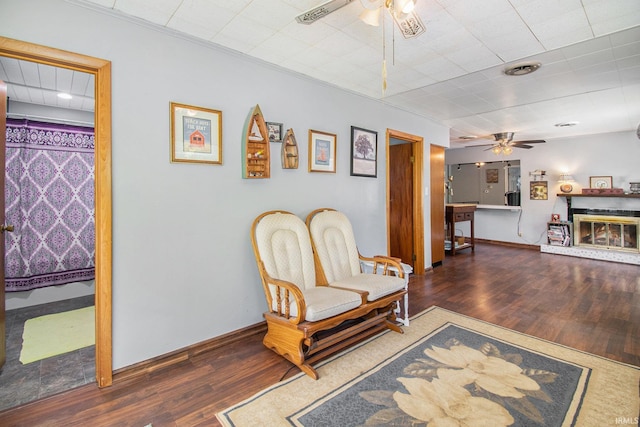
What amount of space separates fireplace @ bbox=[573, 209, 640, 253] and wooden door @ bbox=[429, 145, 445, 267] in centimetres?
343

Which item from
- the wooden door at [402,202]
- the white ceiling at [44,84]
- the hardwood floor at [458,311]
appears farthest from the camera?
the wooden door at [402,202]

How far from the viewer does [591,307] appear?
3.46m

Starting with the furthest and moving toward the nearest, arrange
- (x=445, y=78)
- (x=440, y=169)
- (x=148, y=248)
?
(x=440, y=169), (x=445, y=78), (x=148, y=248)

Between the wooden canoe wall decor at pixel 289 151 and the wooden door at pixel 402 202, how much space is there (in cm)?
254

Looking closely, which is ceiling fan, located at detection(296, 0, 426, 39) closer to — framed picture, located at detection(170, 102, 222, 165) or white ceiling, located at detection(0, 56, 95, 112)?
framed picture, located at detection(170, 102, 222, 165)

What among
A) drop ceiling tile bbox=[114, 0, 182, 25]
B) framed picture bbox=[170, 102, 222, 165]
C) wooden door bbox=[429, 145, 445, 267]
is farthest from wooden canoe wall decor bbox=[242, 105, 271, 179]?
wooden door bbox=[429, 145, 445, 267]

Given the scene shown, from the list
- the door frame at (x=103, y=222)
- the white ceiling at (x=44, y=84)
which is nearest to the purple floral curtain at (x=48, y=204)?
the white ceiling at (x=44, y=84)

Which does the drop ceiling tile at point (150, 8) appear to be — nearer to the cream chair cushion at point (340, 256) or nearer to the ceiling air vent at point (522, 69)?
the cream chair cushion at point (340, 256)


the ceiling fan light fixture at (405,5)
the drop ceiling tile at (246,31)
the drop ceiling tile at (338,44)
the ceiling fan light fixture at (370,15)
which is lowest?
the ceiling fan light fixture at (405,5)

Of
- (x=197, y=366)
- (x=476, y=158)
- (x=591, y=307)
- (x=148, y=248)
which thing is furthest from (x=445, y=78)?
(x=476, y=158)

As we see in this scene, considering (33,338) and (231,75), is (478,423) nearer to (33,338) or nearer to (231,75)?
(231,75)

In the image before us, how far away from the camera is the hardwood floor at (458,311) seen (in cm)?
181

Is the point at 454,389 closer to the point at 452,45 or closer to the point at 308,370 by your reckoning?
the point at 308,370

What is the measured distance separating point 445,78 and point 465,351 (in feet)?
8.82
